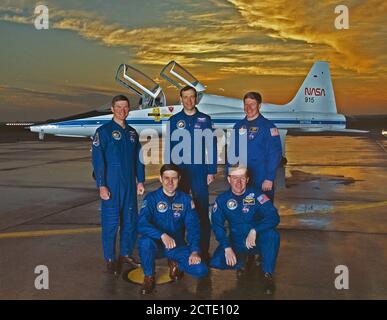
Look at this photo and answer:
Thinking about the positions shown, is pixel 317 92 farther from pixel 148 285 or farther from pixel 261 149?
pixel 148 285

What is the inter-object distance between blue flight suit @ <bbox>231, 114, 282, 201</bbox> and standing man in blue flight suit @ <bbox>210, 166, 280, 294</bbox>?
0.60m

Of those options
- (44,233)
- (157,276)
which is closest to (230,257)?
(157,276)

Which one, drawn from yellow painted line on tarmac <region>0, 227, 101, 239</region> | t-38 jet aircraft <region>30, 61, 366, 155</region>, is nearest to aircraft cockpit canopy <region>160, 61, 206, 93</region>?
t-38 jet aircraft <region>30, 61, 366, 155</region>

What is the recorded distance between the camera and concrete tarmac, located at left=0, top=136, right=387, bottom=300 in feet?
12.2

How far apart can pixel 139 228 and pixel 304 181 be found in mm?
7297

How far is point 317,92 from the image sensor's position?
20000mm

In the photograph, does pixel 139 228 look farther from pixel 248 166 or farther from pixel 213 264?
pixel 248 166

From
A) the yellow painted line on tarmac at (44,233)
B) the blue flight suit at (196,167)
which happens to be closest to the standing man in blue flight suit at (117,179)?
the blue flight suit at (196,167)

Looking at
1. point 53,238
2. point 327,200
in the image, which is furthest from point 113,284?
point 327,200

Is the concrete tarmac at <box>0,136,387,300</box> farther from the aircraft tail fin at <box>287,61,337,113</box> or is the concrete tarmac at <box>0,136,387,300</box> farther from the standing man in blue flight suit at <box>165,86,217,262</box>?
the aircraft tail fin at <box>287,61,337,113</box>

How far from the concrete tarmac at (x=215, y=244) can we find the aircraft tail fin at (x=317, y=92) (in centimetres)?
1039

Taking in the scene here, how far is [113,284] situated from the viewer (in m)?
3.91

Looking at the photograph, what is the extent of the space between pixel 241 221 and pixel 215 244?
1.13 metres
